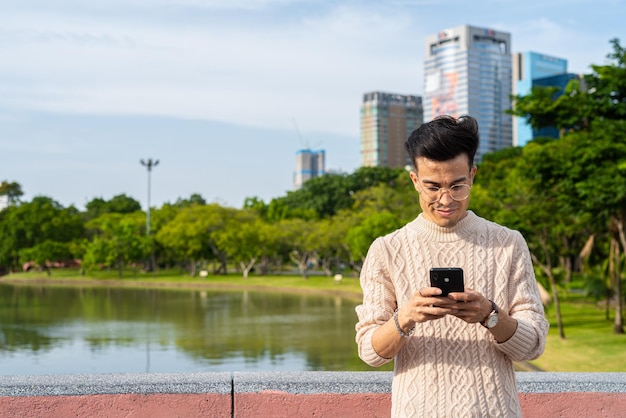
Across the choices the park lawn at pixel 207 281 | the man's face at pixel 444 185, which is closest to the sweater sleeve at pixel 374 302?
the man's face at pixel 444 185

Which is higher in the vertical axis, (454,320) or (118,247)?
(454,320)

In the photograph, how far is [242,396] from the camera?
307 cm

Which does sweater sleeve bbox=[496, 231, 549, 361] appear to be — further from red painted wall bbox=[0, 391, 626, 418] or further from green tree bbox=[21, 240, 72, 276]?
green tree bbox=[21, 240, 72, 276]

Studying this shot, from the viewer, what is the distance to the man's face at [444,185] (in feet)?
6.58

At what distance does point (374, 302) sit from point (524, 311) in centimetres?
39

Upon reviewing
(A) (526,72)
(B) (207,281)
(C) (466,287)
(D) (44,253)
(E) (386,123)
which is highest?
(A) (526,72)

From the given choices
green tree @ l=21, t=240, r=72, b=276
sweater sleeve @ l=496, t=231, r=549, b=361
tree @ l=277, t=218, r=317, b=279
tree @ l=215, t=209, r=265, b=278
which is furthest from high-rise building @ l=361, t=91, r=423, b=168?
sweater sleeve @ l=496, t=231, r=549, b=361

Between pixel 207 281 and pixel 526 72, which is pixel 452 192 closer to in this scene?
pixel 207 281

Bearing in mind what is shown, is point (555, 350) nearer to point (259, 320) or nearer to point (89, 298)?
point (259, 320)

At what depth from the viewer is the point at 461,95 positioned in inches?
3546

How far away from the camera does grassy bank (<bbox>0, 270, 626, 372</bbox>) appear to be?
1397 cm

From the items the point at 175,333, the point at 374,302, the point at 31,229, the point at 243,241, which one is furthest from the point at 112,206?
the point at 374,302

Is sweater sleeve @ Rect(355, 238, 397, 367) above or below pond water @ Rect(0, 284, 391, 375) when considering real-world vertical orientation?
above

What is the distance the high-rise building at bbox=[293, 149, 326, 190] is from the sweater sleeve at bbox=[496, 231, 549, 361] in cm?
10960
